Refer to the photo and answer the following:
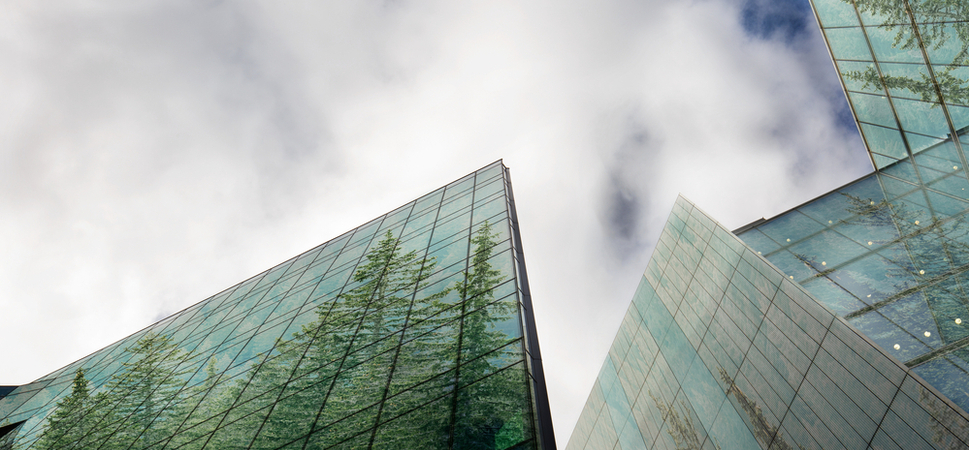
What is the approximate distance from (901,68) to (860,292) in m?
6.17

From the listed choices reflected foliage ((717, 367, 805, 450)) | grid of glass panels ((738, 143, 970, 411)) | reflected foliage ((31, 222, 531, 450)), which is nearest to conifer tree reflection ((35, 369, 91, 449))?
reflected foliage ((31, 222, 531, 450))

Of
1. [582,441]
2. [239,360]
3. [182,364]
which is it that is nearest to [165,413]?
[239,360]

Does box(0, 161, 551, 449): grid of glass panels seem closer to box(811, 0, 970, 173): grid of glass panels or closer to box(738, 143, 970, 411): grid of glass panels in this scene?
box(738, 143, 970, 411): grid of glass panels

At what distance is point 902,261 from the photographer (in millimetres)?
11289

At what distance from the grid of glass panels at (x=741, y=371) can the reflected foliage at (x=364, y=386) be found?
305 inches

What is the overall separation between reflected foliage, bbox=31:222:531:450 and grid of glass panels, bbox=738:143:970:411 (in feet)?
28.6

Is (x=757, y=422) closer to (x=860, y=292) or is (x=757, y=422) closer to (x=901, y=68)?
(x=860, y=292)

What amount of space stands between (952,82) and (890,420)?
7768mm

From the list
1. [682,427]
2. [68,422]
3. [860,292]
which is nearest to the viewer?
[860,292]

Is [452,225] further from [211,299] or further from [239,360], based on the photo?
[211,299]

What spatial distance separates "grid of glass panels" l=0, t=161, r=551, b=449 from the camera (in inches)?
352

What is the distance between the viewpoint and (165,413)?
13.5m

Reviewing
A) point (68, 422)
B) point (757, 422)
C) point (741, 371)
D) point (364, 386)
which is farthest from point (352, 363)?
point (68, 422)

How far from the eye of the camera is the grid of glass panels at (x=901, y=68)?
389 inches
